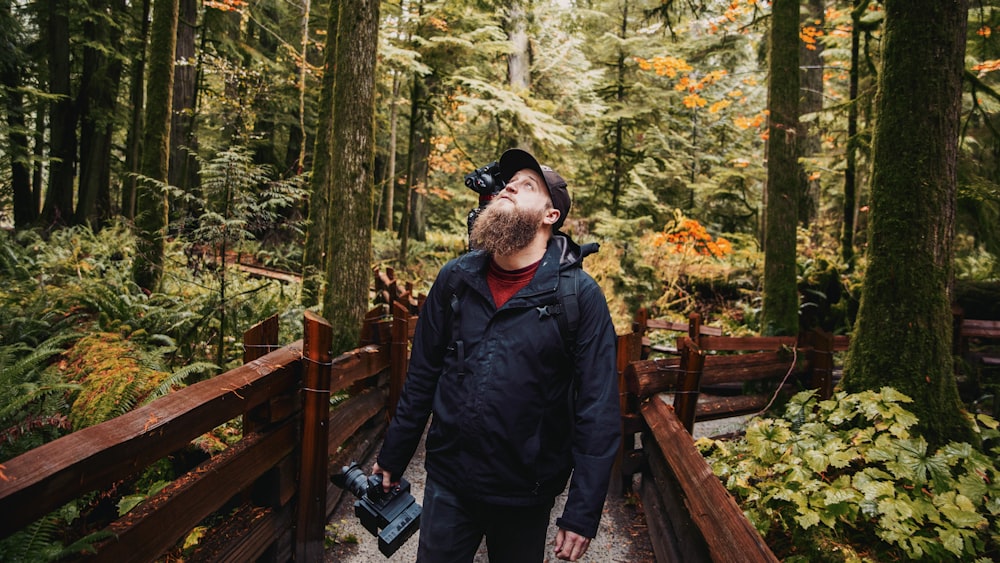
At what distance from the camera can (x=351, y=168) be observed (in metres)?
7.04

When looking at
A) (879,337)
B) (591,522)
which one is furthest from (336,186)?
(879,337)

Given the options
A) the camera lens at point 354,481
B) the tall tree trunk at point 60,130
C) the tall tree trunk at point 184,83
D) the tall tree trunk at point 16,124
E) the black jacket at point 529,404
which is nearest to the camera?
the black jacket at point 529,404

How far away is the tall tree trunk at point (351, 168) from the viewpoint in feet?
22.6

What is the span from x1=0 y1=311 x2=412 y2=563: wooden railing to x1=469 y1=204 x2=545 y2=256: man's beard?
1471 millimetres

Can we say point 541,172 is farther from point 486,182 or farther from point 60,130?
point 60,130

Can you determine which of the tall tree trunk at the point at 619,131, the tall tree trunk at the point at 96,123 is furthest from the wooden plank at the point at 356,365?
the tall tree trunk at the point at 619,131

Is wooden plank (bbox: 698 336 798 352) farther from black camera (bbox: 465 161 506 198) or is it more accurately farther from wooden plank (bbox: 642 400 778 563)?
black camera (bbox: 465 161 506 198)

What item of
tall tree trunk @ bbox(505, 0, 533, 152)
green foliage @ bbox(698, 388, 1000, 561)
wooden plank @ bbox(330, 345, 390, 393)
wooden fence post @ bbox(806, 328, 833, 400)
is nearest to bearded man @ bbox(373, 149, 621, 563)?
wooden plank @ bbox(330, 345, 390, 393)

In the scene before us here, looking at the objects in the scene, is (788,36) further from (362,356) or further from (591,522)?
(591,522)

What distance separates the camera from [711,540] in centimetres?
265

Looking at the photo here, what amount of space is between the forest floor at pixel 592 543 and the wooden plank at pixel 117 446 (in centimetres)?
172

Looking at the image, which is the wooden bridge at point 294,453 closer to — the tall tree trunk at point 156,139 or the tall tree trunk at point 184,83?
the tall tree trunk at point 156,139

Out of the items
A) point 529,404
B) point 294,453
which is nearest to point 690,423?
point 529,404

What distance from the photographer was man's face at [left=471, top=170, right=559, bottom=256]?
255 cm
